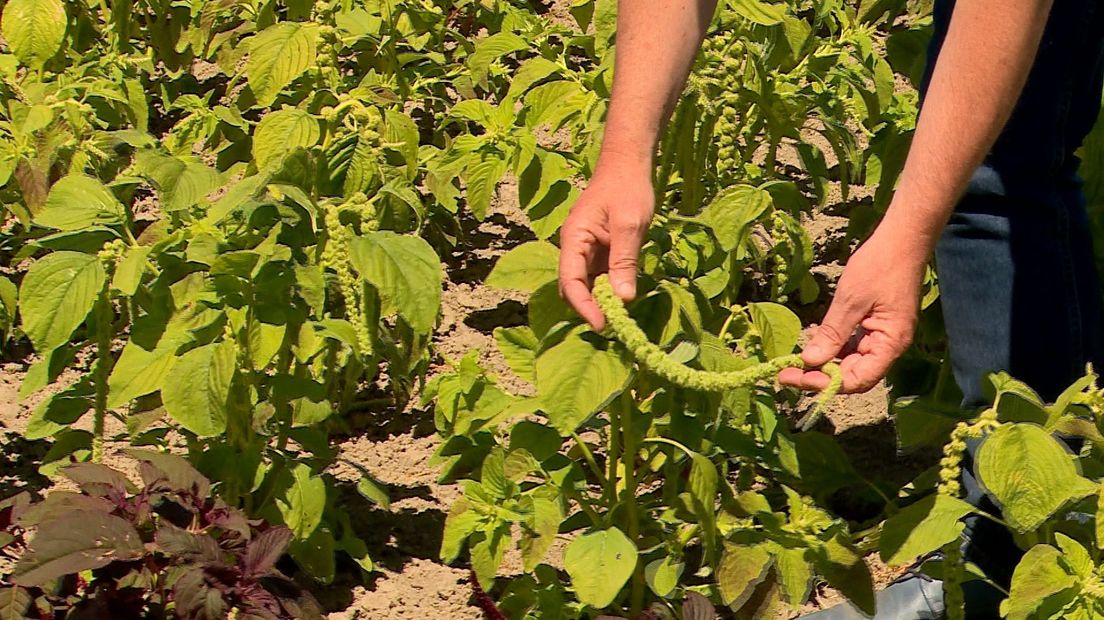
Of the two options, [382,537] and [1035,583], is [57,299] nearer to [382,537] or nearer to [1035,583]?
[382,537]

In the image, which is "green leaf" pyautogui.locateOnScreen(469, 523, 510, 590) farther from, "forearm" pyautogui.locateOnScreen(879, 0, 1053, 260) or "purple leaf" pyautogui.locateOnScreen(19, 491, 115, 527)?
"forearm" pyautogui.locateOnScreen(879, 0, 1053, 260)

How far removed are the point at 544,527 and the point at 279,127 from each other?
89 cm

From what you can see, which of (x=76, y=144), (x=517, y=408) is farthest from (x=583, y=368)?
(x=76, y=144)

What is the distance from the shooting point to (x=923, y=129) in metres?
1.70

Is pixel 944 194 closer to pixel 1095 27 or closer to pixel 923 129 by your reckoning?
pixel 923 129

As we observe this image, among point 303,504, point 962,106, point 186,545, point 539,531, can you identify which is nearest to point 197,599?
point 186,545

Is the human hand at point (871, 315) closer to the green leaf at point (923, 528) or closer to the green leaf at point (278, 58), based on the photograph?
the green leaf at point (923, 528)

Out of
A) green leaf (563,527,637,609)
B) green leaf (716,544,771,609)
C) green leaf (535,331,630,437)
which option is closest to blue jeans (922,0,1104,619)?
green leaf (716,544,771,609)

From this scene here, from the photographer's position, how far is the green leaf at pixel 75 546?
1.94 metres

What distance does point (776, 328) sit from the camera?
228 centimetres

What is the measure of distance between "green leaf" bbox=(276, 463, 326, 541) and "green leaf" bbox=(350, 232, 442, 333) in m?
0.41

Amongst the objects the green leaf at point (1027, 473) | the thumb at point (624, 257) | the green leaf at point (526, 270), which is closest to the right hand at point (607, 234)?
the thumb at point (624, 257)

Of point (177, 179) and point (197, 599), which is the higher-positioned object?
point (177, 179)

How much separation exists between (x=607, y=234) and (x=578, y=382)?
198 mm
